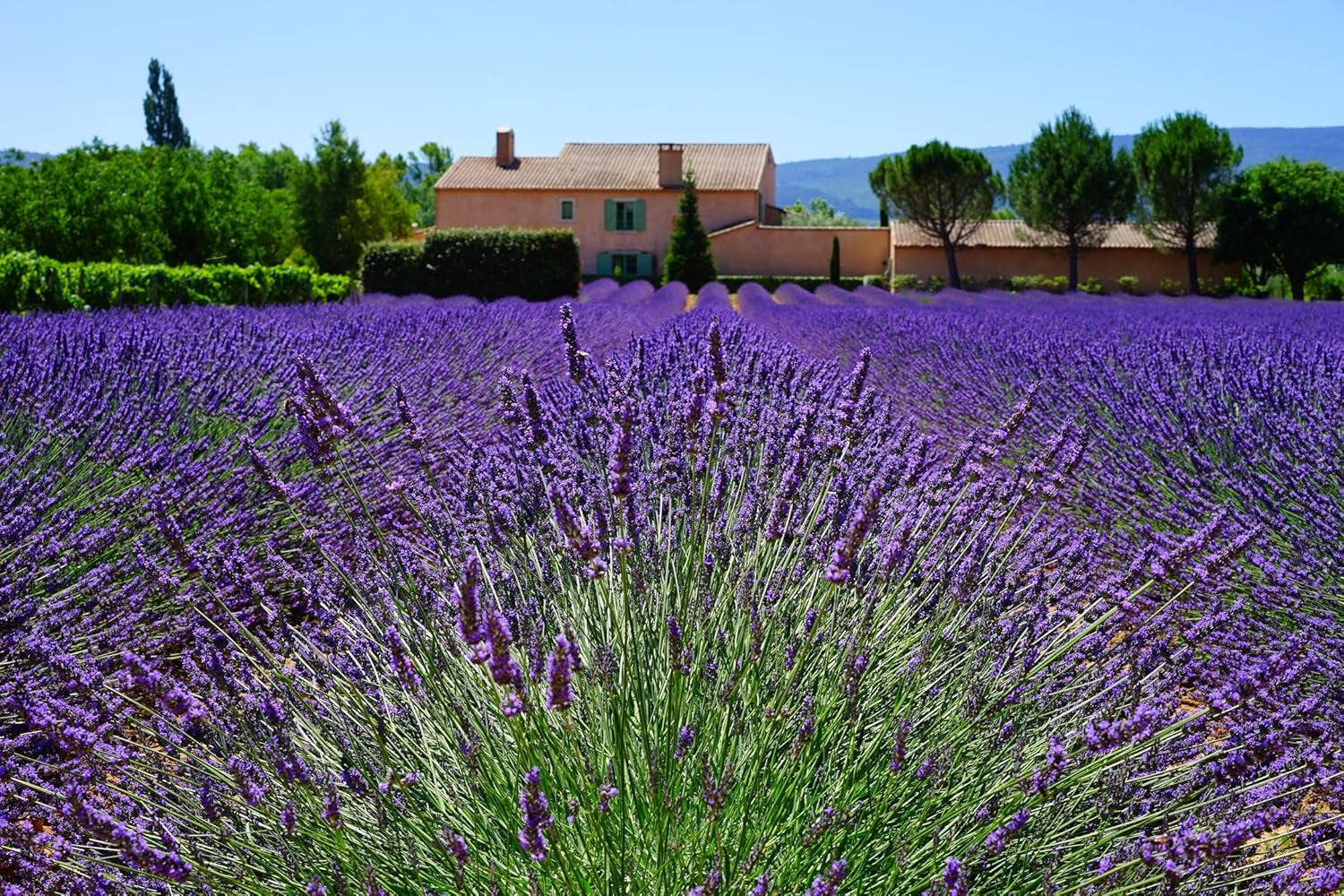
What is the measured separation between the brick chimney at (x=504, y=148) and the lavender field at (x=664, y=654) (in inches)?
1433

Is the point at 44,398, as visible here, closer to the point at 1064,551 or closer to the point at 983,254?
the point at 1064,551

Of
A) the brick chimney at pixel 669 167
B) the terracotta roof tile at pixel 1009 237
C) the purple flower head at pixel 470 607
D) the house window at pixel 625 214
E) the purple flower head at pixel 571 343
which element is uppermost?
the brick chimney at pixel 669 167

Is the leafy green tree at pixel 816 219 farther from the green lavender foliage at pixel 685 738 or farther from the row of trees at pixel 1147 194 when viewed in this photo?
the green lavender foliage at pixel 685 738

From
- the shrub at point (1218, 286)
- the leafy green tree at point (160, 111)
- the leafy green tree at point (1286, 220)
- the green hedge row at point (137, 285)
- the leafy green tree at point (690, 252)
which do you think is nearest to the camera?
the green hedge row at point (137, 285)

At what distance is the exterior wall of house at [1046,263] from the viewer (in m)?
36.3

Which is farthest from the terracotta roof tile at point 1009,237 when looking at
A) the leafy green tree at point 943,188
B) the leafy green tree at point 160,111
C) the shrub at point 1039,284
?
the leafy green tree at point 160,111

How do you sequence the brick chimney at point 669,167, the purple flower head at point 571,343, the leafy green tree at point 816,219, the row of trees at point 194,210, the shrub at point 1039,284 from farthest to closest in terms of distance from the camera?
the leafy green tree at point 816,219 → the brick chimney at point 669,167 → the shrub at point 1039,284 → the row of trees at point 194,210 → the purple flower head at point 571,343

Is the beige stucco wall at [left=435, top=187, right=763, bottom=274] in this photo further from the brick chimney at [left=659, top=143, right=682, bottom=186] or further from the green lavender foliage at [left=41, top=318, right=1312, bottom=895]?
the green lavender foliage at [left=41, top=318, right=1312, bottom=895]

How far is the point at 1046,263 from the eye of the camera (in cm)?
3688

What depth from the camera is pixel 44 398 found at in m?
4.12

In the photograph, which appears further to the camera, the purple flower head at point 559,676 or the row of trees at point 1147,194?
the row of trees at point 1147,194

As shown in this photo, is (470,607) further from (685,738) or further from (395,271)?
(395,271)

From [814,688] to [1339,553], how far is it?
2.08m

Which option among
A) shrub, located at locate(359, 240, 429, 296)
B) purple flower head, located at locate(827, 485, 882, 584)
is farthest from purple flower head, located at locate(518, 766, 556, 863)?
shrub, located at locate(359, 240, 429, 296)
